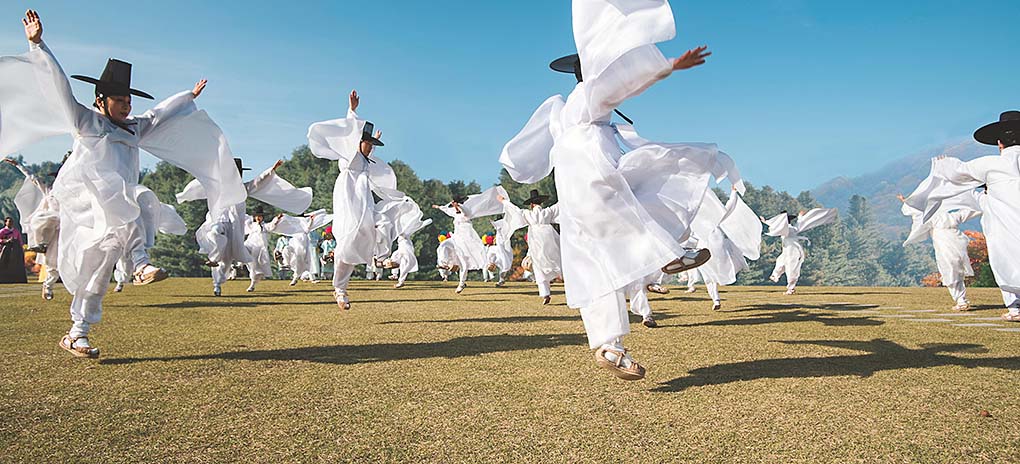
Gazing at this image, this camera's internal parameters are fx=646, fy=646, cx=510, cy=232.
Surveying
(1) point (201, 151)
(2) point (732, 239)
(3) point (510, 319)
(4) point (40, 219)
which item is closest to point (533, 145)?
(1) point (201, 151)

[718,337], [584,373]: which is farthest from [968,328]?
[584,373]

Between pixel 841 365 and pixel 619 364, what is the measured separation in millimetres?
2250

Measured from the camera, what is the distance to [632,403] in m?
4.12

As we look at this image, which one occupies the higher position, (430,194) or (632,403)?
(430,194)

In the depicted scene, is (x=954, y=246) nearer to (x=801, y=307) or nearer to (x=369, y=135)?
(x=801, y=307)

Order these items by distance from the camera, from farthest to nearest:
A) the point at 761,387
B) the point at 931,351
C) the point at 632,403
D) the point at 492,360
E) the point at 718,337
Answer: the point at 718,337, the point at 931,351, the point at 492,360, the point at 761,387, the point at 632,403

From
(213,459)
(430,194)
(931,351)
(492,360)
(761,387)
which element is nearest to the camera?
(213,459)

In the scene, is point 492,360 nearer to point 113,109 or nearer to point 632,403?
point 632,403

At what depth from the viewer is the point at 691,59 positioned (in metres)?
4.25

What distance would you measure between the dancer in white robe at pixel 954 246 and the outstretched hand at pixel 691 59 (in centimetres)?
967

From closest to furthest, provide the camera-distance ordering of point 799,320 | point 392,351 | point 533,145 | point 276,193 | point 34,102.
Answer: point 34,102 → point 533,145 → point 392,351 → point 799,320 → point 276,193

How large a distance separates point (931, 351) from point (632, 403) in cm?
382

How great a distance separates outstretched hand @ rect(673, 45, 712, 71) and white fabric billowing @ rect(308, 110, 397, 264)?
Answer: 6400 millimetres

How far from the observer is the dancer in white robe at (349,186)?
966 centimetres
